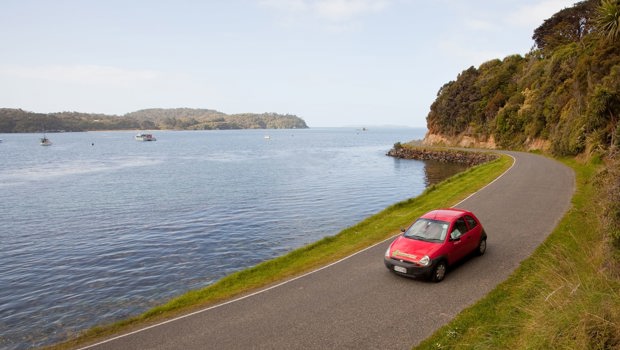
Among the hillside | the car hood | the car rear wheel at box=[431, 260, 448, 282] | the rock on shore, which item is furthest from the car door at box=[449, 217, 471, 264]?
the rock on shore

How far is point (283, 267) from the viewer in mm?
16969

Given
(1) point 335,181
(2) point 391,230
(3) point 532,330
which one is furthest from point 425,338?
(1) point 335,181

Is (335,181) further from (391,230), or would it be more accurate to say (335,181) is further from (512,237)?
(512,237)

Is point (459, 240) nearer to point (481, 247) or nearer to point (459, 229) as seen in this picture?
point (459, 229)

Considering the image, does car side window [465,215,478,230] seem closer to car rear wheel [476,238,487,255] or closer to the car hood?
car rear wheel [476,238,487,255]

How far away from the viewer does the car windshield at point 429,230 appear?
13.8 metres

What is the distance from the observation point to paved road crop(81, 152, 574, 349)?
10.1 m

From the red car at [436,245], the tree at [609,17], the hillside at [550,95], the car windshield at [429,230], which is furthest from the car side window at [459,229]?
the tree at [609,17]

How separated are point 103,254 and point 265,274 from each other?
12.4 metres

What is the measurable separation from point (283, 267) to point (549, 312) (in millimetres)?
10898

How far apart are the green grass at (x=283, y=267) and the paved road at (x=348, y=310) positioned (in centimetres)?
95

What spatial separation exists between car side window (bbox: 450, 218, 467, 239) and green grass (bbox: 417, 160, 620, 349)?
213cm

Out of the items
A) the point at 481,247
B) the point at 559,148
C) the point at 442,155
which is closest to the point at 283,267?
the point at 481,247

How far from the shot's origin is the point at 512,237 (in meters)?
17.0
